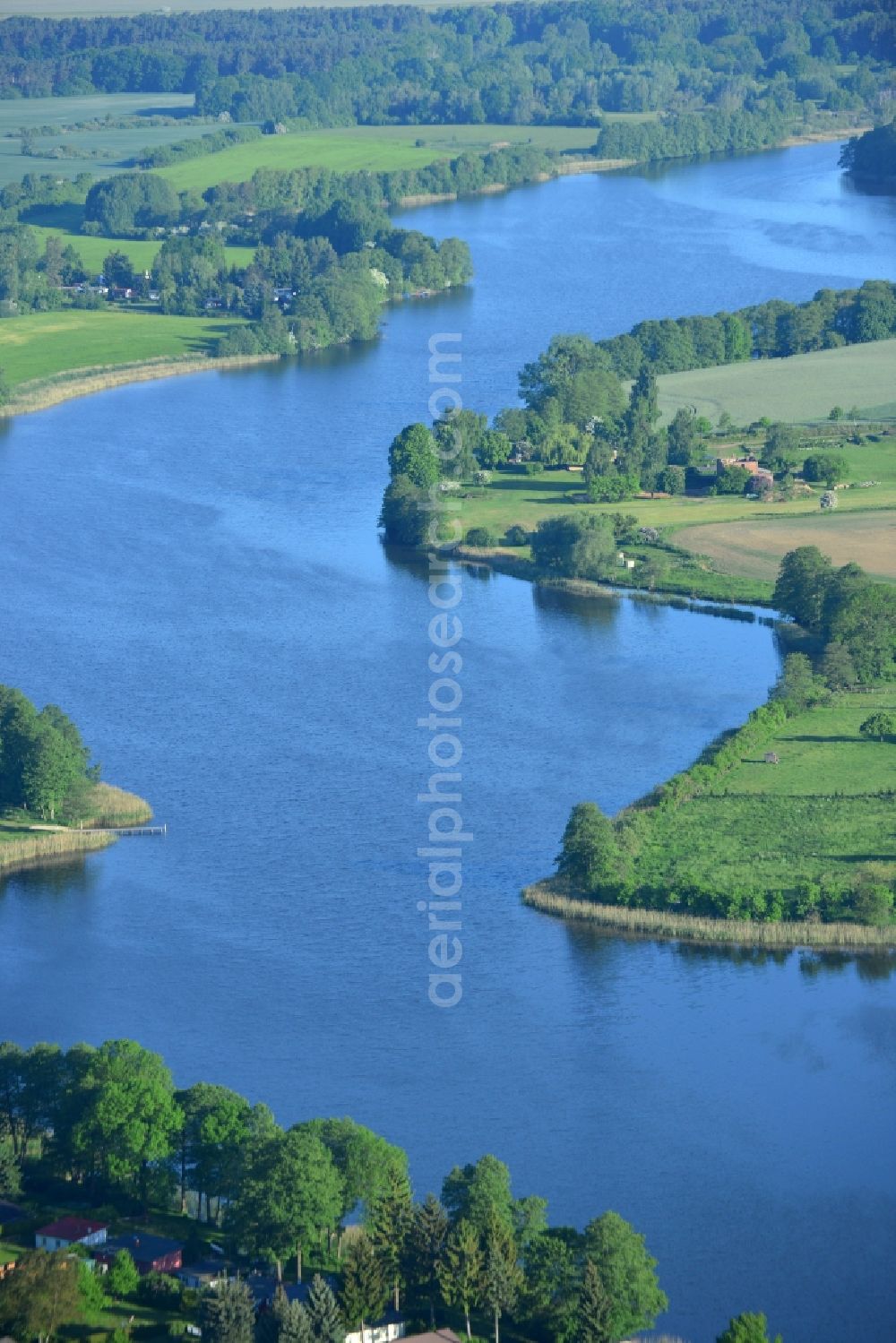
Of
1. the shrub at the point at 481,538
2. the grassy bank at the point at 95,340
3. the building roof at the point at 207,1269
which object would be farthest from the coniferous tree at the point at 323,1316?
the grassy bank at the point at 95,340

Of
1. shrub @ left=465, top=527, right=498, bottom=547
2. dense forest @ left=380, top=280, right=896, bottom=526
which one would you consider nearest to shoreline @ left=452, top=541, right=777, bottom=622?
shrub @ left=465, top=527, right=498, bottom=547

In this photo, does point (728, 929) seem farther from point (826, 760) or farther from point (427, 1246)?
point (427, 1246)

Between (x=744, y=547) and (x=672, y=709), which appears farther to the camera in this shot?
(x=744, y=547)

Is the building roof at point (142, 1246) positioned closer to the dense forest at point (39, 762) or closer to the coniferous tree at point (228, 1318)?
the coniferous tree at point (228, 1318)

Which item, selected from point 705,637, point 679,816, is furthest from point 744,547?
point 679,816

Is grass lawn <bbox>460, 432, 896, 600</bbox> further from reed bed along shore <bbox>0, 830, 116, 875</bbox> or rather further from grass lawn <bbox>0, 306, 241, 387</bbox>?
grass lawn <bbox>0, 306, 241, 387</bbox>

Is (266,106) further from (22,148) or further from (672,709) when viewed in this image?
(672,709)

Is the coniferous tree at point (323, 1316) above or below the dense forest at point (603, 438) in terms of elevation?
below

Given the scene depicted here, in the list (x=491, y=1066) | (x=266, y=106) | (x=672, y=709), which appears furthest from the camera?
(x=266, y=106)
